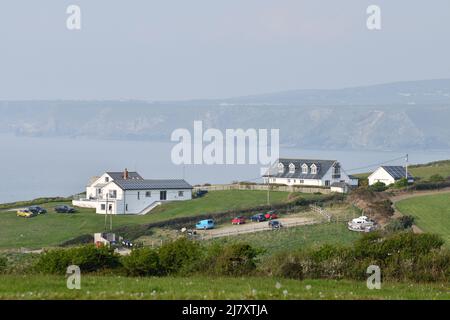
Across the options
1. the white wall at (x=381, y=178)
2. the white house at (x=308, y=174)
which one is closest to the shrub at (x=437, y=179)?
the white wall at (x=381, y=178)

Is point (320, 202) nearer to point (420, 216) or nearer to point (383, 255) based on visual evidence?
point (420, 216)

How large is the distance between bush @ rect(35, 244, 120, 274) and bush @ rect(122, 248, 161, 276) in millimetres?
405

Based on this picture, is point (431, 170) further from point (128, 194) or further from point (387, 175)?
point (128, 194)

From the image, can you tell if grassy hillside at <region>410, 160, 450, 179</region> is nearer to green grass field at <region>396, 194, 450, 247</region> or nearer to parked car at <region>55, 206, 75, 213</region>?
green grass field at <region>396, 194, 450, 247</region>

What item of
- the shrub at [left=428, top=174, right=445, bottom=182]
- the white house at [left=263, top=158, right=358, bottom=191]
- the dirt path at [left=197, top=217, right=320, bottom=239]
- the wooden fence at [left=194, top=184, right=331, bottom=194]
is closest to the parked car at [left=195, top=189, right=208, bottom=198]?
the wooden fence at [left=194, top=184, right=331, bottom=194]

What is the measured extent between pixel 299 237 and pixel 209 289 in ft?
96.9

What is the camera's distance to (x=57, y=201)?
2773 inches

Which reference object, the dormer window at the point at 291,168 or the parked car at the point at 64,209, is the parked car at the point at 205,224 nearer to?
the parked car at the point at 64,209

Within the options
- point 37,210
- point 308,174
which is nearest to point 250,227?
point 37,210

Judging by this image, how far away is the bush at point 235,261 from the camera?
18.6m

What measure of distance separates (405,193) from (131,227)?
21506mm

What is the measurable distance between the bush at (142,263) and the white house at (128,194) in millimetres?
42924

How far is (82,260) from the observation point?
63.4 ft
